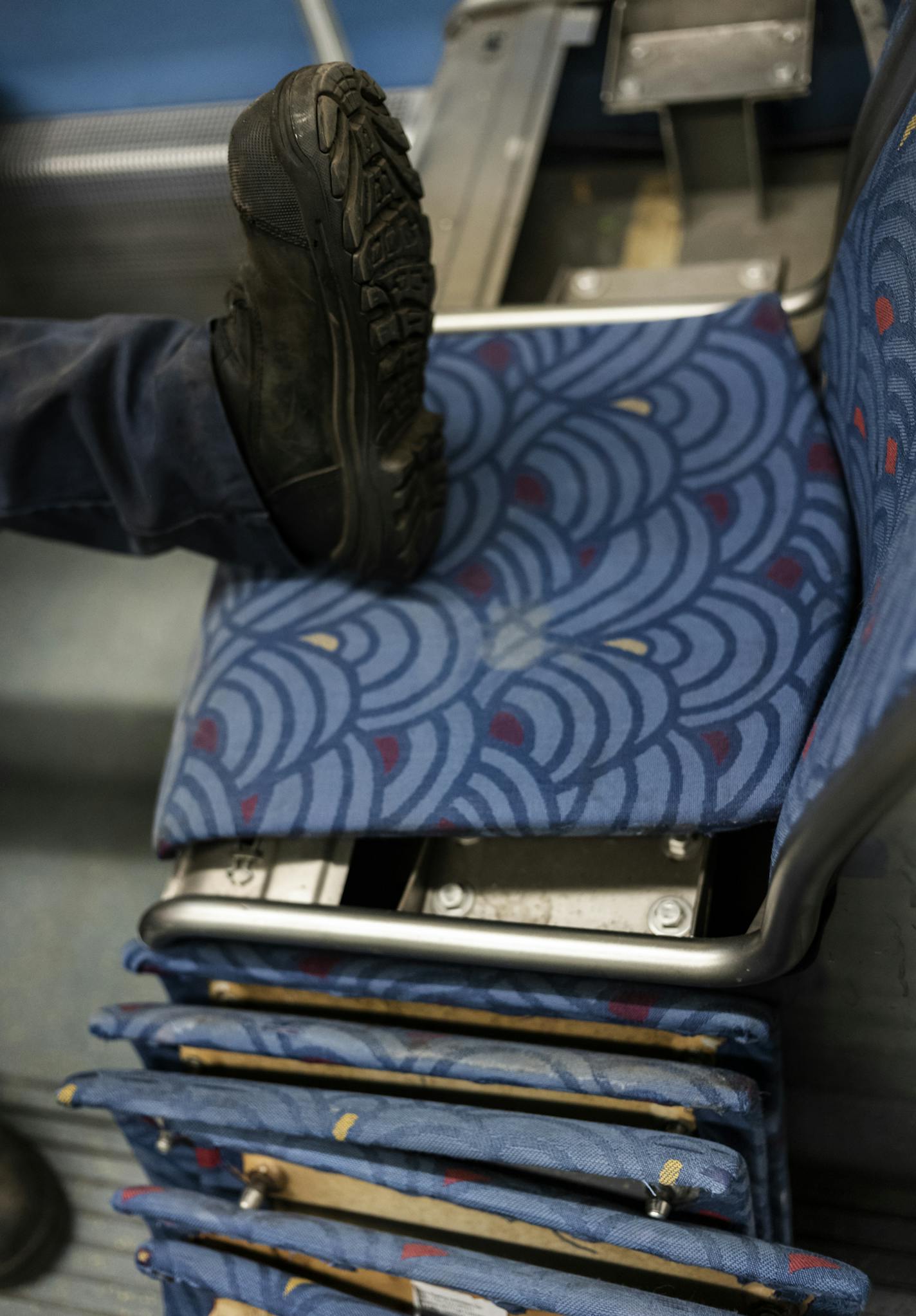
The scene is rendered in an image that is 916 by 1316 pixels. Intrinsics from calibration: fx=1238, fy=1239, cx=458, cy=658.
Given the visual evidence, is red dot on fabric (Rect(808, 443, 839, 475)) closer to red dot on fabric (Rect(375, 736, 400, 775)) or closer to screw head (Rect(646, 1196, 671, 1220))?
red dot on fabric (Rect(375, 736, 400, 775))

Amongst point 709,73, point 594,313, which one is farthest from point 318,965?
point 709,73

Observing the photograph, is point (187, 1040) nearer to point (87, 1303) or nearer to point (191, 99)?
point (87, 1303)

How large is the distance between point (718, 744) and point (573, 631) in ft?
0.47

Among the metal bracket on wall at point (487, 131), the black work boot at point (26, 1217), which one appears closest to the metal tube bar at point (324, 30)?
the metal bracket on wall at point (487, 131)

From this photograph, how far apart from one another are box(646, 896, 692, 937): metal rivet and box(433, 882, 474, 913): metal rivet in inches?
5.0

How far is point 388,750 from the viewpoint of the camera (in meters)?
0.81

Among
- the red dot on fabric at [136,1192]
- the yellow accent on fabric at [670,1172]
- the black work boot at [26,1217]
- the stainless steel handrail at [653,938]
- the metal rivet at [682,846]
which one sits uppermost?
the stainless steel handrail at [653,938]

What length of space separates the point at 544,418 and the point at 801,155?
2.08ft

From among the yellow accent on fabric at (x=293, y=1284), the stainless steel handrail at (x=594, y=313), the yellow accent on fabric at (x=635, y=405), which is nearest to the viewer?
the yellow accent on fabric at (x=293, y=1284)

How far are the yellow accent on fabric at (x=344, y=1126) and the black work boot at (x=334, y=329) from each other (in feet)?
1.20

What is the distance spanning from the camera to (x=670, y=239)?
4.51 ft

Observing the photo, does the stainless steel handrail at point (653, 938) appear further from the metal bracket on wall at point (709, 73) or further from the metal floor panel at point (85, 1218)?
the metal bracket on wall at point (709, 73)

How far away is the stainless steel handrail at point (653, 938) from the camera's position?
499 millimetres

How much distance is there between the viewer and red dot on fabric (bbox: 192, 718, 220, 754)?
86cm
